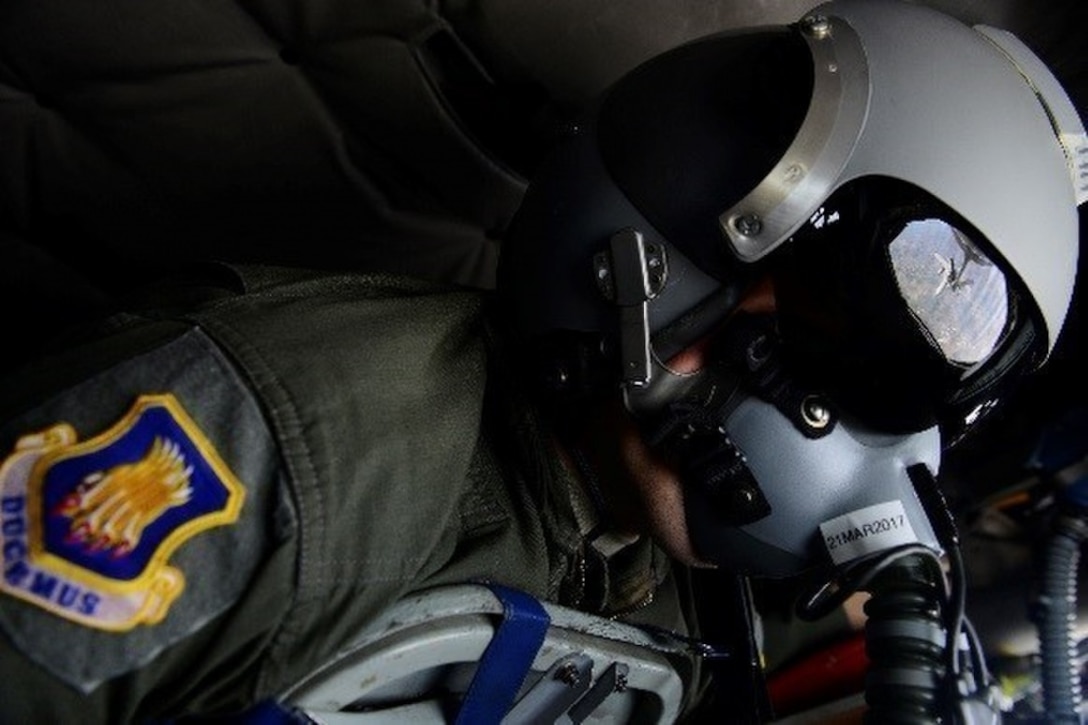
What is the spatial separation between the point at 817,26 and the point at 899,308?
28 centimetres

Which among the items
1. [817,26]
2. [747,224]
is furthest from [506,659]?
[817,26]

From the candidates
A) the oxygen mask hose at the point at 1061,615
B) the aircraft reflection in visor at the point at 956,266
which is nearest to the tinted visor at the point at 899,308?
the aircraft reflection in visor at the point at 956,266

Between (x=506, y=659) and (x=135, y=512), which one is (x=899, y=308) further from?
(x=135, y=512)

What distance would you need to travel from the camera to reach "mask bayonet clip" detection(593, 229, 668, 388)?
93 centimetres

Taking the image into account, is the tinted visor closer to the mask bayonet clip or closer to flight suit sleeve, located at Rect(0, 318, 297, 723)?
the mask bayonet clip

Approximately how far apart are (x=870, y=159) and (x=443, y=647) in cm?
58

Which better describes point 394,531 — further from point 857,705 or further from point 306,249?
point 857,705

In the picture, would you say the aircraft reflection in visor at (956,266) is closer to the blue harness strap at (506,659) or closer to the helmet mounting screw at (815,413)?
the helmet mounting screw at (815,413)

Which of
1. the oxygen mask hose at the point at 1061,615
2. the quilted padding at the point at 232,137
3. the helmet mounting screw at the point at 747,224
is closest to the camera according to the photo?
the helmet mounting screw at the point at 747,224

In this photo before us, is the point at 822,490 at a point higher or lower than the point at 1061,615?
higher

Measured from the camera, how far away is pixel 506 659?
92 centimetres

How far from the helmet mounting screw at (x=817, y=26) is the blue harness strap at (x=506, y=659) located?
59 cm

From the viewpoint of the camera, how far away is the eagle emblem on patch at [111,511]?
67 cm

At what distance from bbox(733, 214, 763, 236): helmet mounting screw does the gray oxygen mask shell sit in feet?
0.59
